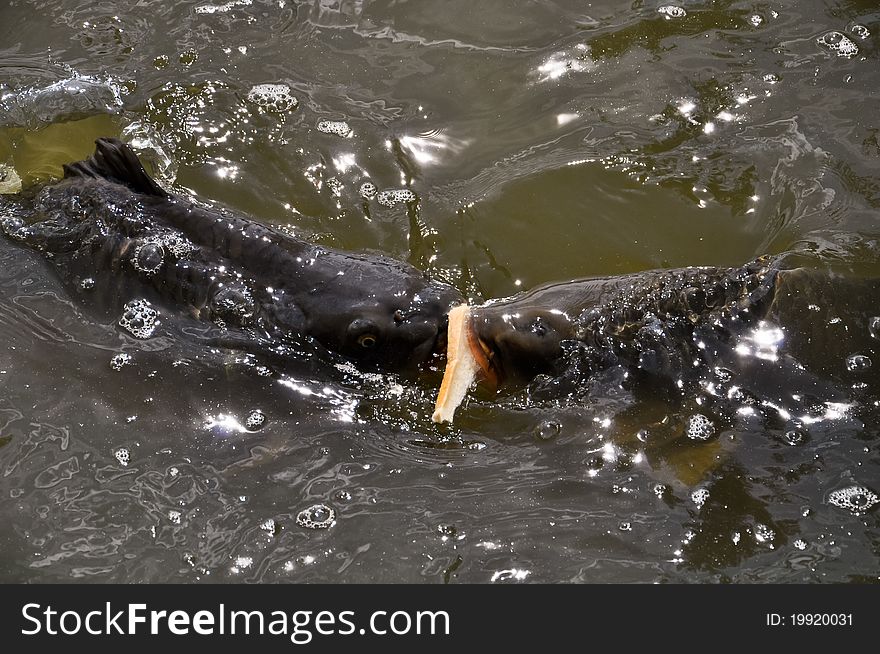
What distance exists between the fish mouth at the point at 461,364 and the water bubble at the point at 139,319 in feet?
4.48

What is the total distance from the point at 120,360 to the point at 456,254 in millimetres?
1693

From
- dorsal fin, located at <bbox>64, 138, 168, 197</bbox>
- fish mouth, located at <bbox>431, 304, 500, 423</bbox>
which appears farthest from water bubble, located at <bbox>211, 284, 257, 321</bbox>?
fish mouth, located at <bbox>431, 304, 500, 423</bbox>

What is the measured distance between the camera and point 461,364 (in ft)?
12.6

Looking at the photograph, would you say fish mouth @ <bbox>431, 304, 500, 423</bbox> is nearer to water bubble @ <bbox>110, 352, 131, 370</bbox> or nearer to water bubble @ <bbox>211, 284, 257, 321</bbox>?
water bubble @ <bbox>211, 284, 257, 321</bbox>

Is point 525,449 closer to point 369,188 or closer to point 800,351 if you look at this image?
point 800,351

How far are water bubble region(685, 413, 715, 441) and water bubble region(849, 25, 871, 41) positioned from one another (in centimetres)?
305

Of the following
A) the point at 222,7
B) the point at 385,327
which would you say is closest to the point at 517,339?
the point at 385,327

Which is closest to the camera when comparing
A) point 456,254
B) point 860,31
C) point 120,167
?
point 120,167

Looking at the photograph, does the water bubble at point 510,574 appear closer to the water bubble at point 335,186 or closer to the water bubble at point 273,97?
the water bubble at point 335,186

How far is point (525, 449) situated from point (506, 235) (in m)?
1.42

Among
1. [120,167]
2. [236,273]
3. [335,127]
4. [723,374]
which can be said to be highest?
[120,167]

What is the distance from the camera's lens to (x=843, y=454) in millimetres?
3635

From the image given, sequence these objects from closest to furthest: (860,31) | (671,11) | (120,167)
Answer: (120,167) → (860,31) → (671,11)

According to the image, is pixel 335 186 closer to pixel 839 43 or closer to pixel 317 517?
pixel 317 517
